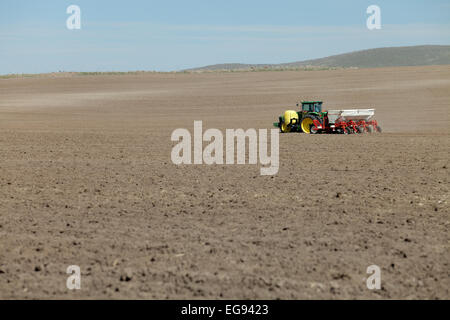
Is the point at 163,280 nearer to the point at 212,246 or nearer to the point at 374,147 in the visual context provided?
the point at 212,246

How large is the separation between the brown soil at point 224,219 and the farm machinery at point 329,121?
5.13 ft

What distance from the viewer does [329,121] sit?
22578 millimetres

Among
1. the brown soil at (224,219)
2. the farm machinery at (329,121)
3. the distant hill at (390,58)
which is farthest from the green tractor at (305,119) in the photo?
the distant hill at (390,58)

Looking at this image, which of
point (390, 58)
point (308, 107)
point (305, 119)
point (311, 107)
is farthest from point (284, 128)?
point (390, 58)

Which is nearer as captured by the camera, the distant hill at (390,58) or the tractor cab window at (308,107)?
the tractor cab window at (308,107)

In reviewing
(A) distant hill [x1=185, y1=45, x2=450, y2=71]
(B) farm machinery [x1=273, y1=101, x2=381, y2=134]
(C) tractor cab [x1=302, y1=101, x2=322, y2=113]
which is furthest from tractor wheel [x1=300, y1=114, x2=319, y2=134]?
(A) distant hill [x1=185, y1=45, x2=450, y2=71]

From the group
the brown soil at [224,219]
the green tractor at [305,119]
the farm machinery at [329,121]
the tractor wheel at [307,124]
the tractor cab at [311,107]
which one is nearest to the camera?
the brown soil at [224,219]

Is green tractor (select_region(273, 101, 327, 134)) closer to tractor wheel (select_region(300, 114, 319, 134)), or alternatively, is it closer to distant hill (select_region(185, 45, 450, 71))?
tractor wheel (select_region(300, 114, 319, 134))

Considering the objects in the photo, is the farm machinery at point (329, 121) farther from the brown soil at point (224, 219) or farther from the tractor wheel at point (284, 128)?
the brown soil at point (224, 219)

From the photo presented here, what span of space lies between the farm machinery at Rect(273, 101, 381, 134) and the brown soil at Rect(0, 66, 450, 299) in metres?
1.56

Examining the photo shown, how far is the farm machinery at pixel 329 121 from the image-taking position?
22.4m

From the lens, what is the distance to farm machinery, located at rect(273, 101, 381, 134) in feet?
73.4
